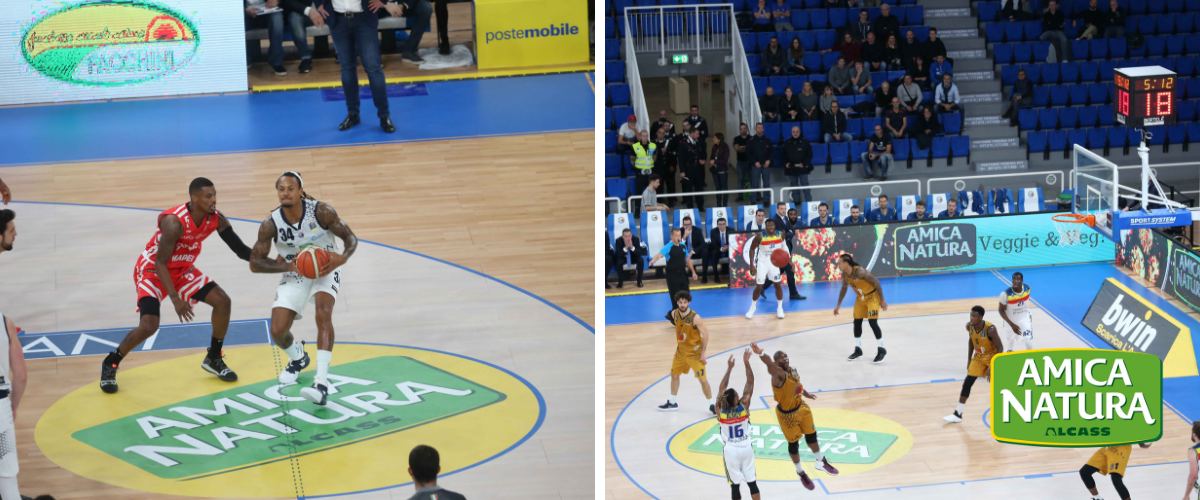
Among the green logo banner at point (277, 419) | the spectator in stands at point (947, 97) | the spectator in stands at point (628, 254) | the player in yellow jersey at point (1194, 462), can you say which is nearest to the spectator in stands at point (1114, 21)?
the spectator in stands at point (947, 97)

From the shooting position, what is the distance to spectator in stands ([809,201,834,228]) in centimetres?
1642

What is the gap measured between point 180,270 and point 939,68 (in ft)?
47.4

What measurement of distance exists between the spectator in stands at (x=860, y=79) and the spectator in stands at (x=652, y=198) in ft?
15.5

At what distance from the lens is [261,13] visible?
1897 centimetres

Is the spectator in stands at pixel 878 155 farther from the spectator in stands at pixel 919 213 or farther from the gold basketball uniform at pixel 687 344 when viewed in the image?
the gold basketball uniform at pixel 687 344

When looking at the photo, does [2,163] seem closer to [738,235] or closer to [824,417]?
[738,235]

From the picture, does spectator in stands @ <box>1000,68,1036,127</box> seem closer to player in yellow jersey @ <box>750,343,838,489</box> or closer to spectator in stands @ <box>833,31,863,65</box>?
spectator in stands @ <box>833,31,863,65</box>

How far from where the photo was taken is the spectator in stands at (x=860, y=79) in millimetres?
19562

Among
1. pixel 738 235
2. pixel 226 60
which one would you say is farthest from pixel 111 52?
pixel 738 235

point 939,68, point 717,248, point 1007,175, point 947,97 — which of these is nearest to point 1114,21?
point 939,68

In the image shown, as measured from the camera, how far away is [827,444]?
11.3 metres

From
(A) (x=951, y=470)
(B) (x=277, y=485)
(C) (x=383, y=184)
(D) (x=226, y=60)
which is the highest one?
(D) (x=226, y=60)

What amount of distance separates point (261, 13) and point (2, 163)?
16.8ft

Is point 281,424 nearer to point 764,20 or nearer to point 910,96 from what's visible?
point 910,96
